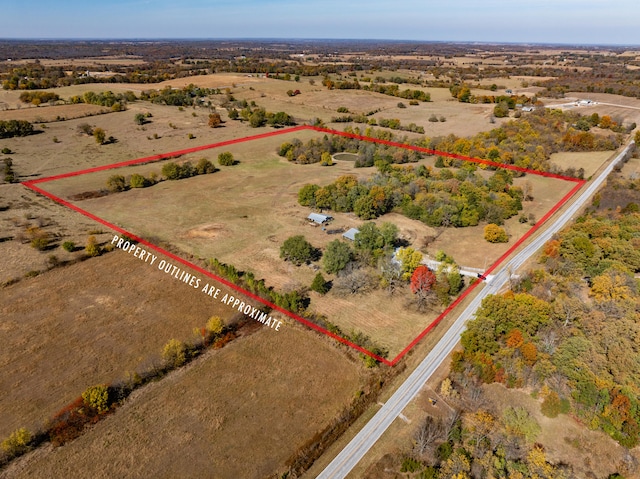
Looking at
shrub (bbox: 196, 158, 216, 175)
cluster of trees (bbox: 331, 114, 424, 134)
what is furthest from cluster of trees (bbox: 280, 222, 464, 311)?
cluster of trees (bbox: 331, 114, 424, 134)

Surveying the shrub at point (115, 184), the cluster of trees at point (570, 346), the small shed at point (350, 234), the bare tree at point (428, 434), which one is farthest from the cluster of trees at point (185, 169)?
the bare tree at point (428, 434)

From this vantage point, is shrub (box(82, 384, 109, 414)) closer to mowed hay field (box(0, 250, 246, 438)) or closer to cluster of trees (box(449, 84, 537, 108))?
mowed hay field (box(0, 250, 246, 438))

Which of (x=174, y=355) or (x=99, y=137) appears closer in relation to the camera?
(x=174, y=355)

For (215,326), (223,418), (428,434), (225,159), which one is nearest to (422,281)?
(428,434)

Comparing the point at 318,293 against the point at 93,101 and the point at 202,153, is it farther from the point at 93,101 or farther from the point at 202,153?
the point at 93,101

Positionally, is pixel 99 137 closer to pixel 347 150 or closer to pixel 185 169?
pixel 185 169

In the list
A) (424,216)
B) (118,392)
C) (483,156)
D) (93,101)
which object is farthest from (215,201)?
(93,101)
